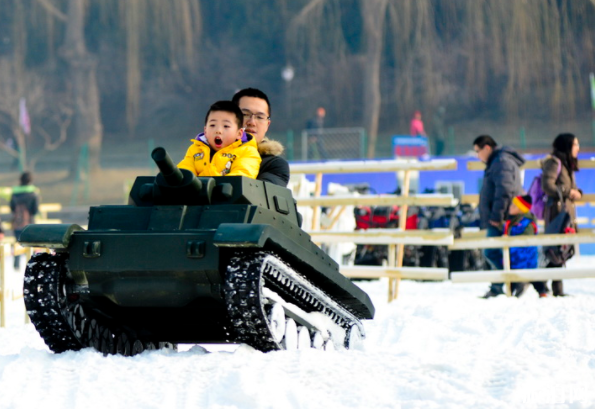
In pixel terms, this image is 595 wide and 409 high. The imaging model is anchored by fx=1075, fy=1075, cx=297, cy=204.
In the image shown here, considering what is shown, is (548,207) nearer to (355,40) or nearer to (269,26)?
(355,40)

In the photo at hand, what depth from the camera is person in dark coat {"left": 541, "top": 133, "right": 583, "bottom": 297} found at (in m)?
10.4

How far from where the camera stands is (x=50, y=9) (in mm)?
31172

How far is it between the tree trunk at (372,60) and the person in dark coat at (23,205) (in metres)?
13.8

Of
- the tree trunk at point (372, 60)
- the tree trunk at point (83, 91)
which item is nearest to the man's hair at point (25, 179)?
the tree trunk at point (372, 60)

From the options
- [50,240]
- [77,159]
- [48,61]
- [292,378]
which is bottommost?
[292,378]

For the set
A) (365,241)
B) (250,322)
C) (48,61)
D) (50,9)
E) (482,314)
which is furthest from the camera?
(48,61)

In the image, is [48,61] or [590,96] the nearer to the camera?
[590,96]

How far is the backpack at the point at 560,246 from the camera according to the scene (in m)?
10.5

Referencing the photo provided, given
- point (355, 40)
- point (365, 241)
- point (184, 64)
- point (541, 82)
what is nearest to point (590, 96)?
point (541, 82)

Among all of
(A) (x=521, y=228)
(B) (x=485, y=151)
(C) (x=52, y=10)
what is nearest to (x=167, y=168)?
(A) (x=521, y=228)

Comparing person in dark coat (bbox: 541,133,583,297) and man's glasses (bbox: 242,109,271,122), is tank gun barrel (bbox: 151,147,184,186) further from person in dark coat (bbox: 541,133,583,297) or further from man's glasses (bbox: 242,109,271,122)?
person in dark coat (bbox: 541,133,583,297)

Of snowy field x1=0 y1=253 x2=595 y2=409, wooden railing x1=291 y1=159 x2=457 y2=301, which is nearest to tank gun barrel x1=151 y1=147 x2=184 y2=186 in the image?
snowy field x1=0 y1=253 x2=595 y2=409

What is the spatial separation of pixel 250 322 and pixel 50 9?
2733 cm

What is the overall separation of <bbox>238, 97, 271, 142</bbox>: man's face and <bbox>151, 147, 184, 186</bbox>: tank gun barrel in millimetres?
1240
